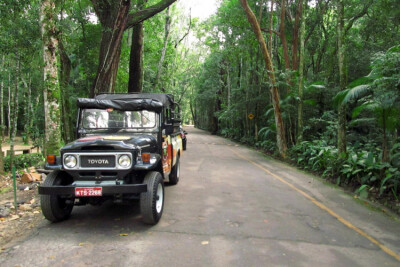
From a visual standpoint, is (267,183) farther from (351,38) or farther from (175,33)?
(175,33)

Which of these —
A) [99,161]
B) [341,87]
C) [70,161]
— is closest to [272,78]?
[341,87]

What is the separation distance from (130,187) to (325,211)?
4046 millimetres

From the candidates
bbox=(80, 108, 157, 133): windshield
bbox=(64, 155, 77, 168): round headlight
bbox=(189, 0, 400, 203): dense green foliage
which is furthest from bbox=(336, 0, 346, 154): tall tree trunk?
bbox=(64, 155, 77, 168): round headlight

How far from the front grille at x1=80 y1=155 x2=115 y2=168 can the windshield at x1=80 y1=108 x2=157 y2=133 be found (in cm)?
155

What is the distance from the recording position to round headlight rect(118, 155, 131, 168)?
529 centimetres

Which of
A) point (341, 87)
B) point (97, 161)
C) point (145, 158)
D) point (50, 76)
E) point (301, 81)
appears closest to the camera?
point (97, 161)

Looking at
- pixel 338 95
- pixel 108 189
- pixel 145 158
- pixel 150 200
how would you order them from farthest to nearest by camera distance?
pixel 338 95 → pixel 145 158 → pixel 150 200 → pixel 108 189

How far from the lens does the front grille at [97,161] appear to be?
530 centimetres

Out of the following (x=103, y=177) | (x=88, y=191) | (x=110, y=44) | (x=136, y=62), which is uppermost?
(x=136, y=62)

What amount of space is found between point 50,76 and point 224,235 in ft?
21.1

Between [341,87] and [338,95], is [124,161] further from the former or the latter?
[341,87]

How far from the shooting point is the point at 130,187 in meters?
5.05

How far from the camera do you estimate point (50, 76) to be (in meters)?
8.45

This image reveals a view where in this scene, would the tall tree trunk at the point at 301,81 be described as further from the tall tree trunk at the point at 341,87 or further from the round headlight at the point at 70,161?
the round headlight at the point at 70,161
